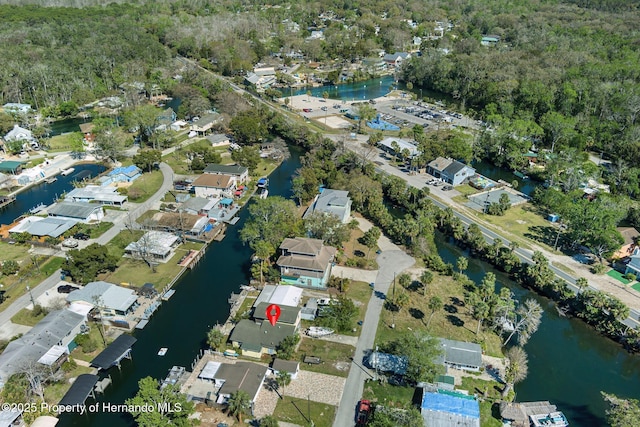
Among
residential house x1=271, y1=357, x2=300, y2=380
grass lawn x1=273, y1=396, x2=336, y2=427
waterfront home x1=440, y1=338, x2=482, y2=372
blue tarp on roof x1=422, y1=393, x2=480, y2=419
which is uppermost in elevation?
blue tarp on roof x1=422, y1=393, x2=480, y2=419

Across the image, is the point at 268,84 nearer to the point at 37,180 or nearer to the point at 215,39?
the point at 215,39

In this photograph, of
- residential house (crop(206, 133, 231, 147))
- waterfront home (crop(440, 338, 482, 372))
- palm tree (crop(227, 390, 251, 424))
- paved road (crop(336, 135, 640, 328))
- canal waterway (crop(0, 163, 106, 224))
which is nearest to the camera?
palm tree (crop(227, 390, 251, 424))

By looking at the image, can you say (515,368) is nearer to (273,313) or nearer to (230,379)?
(273,313)

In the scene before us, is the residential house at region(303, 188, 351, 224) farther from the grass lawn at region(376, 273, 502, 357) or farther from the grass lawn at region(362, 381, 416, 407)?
the grass lawn at region(362, 381, 416, 407)

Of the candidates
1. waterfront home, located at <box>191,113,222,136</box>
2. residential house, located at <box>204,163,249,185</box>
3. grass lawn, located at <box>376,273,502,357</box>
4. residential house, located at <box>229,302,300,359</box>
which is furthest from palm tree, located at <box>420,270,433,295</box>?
waterfront home, located at <box>191,113,222,136</box>

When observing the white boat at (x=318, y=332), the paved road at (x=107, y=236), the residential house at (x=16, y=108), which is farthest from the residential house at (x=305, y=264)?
the residential house at (x=16, y=108)

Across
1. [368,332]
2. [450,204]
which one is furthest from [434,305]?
[450,204]

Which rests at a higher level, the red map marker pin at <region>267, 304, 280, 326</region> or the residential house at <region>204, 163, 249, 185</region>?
the red map marker pin at <region>267, 304, 280, 326</region>
